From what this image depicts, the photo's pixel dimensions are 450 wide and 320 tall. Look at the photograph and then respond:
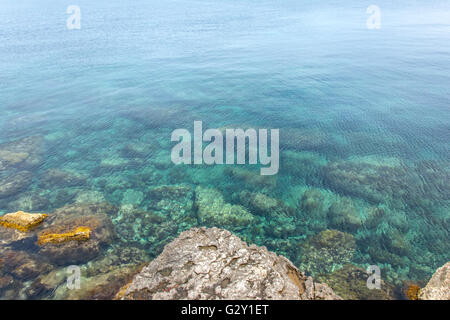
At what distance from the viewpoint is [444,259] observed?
14219 millimetres

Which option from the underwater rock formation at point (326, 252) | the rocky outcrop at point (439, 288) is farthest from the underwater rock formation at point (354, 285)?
the rocky outcrop at point (439, 288)

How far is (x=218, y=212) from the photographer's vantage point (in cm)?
1811

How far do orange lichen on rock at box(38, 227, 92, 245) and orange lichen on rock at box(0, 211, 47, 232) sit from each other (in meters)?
1.23

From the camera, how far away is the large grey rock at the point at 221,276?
9.45 meters

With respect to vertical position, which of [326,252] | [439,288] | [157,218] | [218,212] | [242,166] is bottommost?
[326,252]

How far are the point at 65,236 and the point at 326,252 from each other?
1504cm

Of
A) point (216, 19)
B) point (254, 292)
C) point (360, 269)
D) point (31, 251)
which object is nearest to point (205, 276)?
point (254, 292)

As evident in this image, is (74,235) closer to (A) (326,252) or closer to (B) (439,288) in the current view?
(A) (326,252)

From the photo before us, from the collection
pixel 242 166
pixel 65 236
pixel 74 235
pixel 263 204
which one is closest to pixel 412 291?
pixel 263 204

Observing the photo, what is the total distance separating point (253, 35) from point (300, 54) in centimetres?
2000

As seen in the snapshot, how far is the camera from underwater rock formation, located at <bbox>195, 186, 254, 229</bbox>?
17.3 metres

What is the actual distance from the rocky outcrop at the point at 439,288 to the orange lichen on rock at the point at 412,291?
1.45 metres

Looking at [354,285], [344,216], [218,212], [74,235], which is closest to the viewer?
[354,285]

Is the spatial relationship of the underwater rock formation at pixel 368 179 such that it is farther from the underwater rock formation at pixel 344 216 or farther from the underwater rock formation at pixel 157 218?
the underwater rock formation at pixel 157 218
